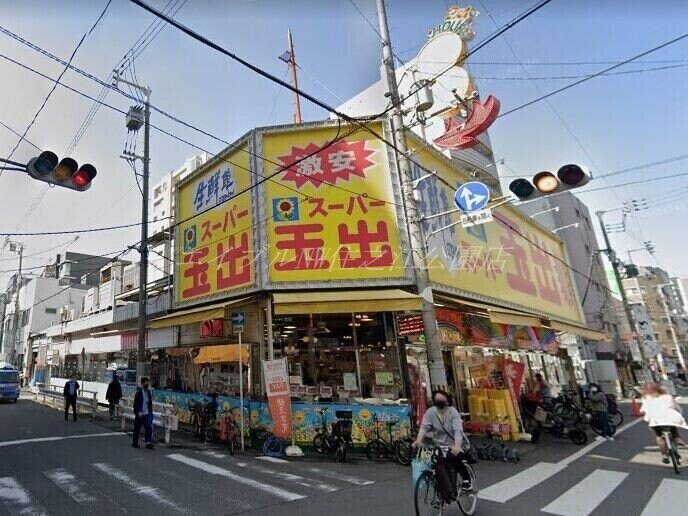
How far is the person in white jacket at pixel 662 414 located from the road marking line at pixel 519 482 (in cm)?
206

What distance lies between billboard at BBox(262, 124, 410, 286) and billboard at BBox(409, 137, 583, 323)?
156 centimetres

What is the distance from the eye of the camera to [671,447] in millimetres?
7859

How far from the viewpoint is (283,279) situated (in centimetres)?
1102

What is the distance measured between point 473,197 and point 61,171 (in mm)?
8082

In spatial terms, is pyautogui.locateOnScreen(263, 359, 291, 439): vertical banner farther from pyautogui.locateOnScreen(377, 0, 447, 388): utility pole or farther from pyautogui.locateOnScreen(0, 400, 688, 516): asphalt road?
pyautogui.locateOnScreen(377, 0, 447, 388): utility pole

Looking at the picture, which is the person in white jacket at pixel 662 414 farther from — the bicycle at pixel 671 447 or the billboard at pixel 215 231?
the billboard at pixel 215 231

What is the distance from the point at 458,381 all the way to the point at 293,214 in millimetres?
8365

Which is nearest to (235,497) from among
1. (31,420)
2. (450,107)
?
(450,107)

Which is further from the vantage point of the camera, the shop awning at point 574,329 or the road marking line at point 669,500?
the shop awning at point 574,329

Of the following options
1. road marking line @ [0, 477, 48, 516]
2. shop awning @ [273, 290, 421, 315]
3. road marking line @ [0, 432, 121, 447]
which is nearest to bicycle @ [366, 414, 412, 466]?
shop awning @ [273, 290, 421, 315]

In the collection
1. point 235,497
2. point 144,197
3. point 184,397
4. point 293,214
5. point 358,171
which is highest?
point 144,197

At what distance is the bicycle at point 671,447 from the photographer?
7.72 meters

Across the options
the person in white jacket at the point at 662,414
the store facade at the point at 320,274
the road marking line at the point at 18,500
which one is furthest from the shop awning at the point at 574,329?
the road marking line at the point at 18,500

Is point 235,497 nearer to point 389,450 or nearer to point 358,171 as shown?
point 389,450
